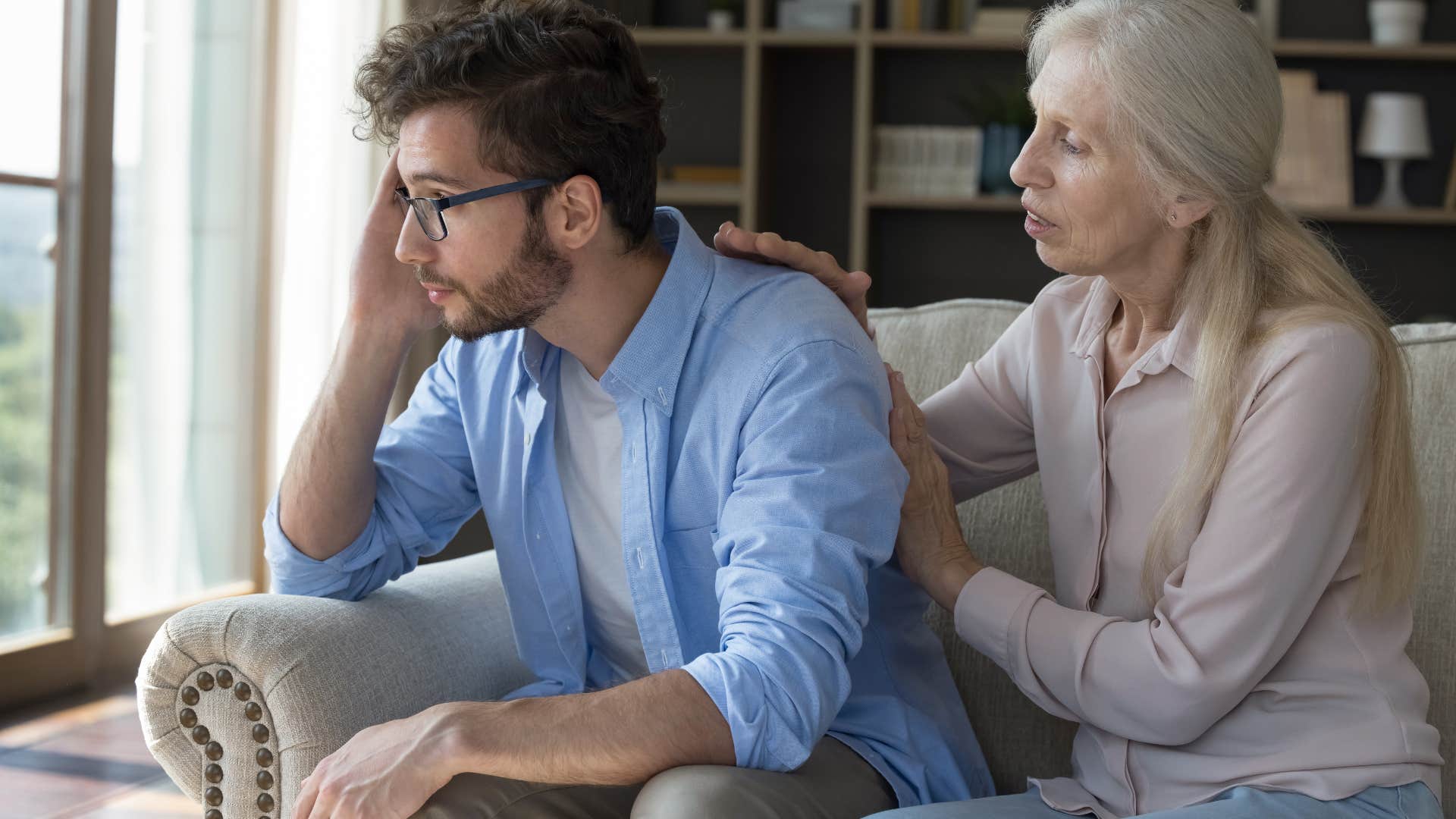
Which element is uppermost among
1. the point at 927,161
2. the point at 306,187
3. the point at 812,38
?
the point at 812,38

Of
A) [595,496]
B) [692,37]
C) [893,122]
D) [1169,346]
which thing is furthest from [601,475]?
[893,122]

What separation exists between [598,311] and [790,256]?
0.21m

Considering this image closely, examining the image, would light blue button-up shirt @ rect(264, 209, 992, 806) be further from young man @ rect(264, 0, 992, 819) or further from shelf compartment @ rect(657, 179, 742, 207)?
shelf compartment @ rect(657, 179, 742, 207)

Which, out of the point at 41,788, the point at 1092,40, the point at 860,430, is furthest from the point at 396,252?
the point at 41,788

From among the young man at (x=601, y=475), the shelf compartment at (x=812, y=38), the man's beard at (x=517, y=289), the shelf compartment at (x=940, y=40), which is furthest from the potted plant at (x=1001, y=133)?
the man's beard at (x=517, y=289)

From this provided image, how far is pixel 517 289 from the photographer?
1.41m

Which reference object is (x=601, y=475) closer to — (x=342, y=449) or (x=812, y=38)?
(x=342, y=449)

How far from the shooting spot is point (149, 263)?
3422 mm

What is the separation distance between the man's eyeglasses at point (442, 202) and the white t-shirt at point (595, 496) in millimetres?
203

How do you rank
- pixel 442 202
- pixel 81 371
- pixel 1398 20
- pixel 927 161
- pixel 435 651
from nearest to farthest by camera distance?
1. pixel 442 202
2. pixel 435 651
3. pixel 81 371
4. pixel 1398 20
5. pixel 927 161

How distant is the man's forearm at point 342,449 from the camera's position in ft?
4.79

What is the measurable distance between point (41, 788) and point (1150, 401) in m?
2.13

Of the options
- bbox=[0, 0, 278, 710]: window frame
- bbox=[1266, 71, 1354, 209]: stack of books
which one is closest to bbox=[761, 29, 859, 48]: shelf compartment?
bbox=[1266, 71, 1354, 209]: stack of books

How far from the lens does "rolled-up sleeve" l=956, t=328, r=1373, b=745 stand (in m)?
1.17
